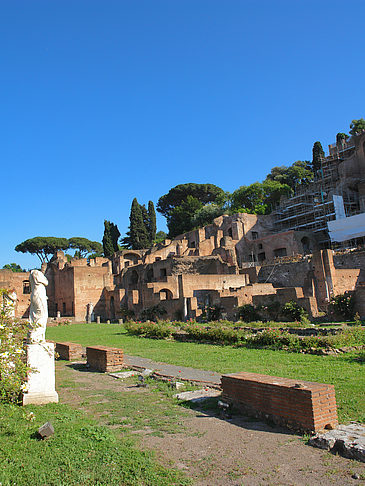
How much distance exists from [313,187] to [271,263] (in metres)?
19.8

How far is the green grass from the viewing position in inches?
146

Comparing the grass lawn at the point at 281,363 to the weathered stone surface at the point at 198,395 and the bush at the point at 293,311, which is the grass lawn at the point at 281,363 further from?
the bush at the point at 293,311

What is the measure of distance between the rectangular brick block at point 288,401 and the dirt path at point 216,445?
0.18 m

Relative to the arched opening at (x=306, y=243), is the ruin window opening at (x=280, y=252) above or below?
below

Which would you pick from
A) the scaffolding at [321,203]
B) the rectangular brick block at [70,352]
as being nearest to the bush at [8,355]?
the rectangular brick block at [70,352]

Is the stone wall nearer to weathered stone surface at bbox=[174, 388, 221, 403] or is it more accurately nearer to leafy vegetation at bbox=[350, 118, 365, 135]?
weathered stone surface at bbox=[174, 388, 221, 403]

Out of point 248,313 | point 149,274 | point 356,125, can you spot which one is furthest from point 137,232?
point 248,313

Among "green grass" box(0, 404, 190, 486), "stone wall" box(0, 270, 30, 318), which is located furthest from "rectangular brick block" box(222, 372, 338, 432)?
"stone wall" box(0, 270, 30, 318)

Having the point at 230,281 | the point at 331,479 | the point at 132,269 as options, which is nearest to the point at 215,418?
the point at 331,479

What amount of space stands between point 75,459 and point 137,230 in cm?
6245

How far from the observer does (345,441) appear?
4.05 metres

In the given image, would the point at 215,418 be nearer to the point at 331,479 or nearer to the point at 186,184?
the point at 331,479

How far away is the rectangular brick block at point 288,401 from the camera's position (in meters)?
4.66

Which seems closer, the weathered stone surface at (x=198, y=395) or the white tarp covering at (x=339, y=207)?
the weathered stone surface at (x=198, y=395)
